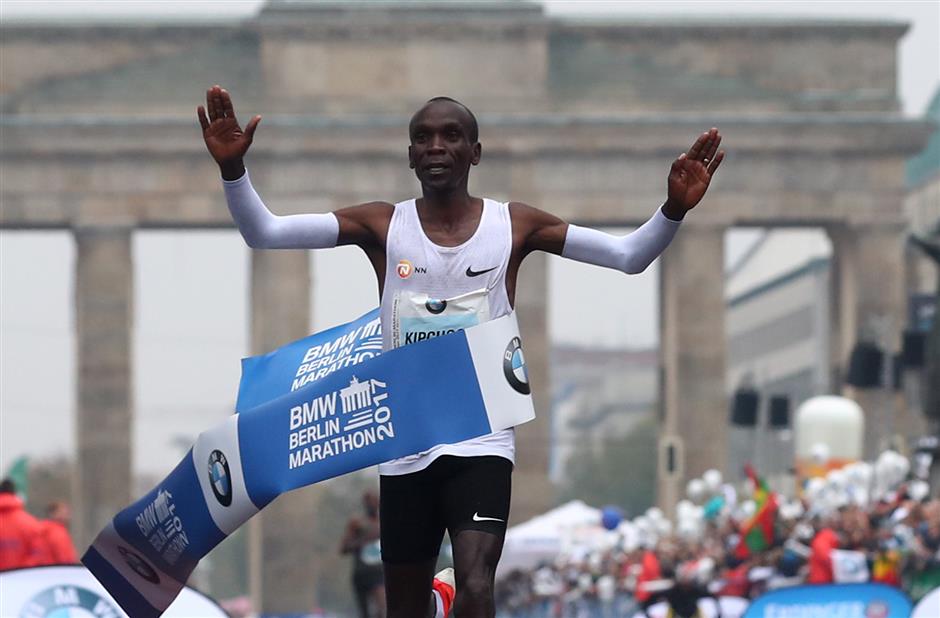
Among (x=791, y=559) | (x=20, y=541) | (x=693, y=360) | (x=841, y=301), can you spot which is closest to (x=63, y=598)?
(x=20, y=541)

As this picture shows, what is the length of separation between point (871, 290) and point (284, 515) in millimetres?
15685

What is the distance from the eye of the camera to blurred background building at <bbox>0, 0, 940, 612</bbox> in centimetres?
6512

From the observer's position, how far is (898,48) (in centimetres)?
6506

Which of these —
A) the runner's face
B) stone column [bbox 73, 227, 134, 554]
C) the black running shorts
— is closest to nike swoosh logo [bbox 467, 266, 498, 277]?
the runner's face

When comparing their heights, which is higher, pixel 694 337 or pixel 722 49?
pixel 722 49

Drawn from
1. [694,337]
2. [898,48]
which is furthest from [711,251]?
[898,48]

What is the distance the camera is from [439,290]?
23.8 ft

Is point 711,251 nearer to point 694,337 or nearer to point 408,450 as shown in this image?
point 694,337

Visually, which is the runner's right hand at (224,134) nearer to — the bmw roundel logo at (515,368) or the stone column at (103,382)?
the bmw roundel logo at (515,368)

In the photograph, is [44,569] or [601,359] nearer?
[44,569]

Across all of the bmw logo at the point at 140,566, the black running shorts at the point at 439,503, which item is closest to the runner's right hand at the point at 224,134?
the black running shorts at the point at 439,503

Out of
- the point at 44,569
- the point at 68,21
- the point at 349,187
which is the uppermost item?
the point at 68,21

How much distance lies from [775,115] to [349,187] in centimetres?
1108

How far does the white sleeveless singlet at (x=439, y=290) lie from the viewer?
723 centimetres
